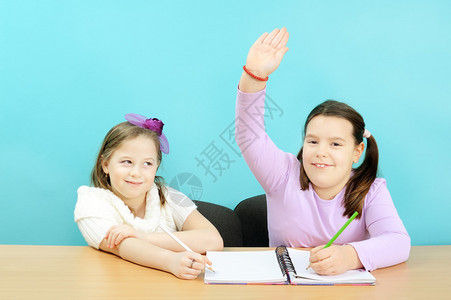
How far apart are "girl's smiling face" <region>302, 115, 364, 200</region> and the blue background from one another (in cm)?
63

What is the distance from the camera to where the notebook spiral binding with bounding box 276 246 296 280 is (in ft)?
3.63

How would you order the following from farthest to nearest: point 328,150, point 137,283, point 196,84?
point 196,84
point 328,150
point 137,283

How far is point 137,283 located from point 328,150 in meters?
0.66

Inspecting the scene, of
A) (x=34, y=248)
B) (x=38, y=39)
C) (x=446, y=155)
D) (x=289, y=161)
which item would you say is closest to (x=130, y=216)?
(x=34, y=248)

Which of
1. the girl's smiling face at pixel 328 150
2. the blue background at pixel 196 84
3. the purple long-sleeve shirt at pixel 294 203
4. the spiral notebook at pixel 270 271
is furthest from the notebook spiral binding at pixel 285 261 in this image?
the blue background at pixel 196 84

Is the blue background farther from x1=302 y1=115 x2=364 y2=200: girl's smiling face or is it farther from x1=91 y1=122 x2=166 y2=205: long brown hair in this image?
x1=302 y1=115 x2=364 y2=200: girl's smiling face

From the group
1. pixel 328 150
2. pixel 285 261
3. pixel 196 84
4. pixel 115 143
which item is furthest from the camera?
pixel 196 84

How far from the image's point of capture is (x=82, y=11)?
6.38ft

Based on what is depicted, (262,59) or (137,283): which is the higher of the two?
(262,59)

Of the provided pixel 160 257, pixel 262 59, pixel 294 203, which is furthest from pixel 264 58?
pixel 160 257

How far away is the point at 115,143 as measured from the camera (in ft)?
4.83

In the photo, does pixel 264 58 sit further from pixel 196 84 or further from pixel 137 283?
pixel 196 84

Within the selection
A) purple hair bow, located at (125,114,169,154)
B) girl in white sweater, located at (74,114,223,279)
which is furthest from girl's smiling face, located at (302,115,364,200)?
purple hair bow, located at (125,114,169,154)

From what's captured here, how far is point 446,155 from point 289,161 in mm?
919
